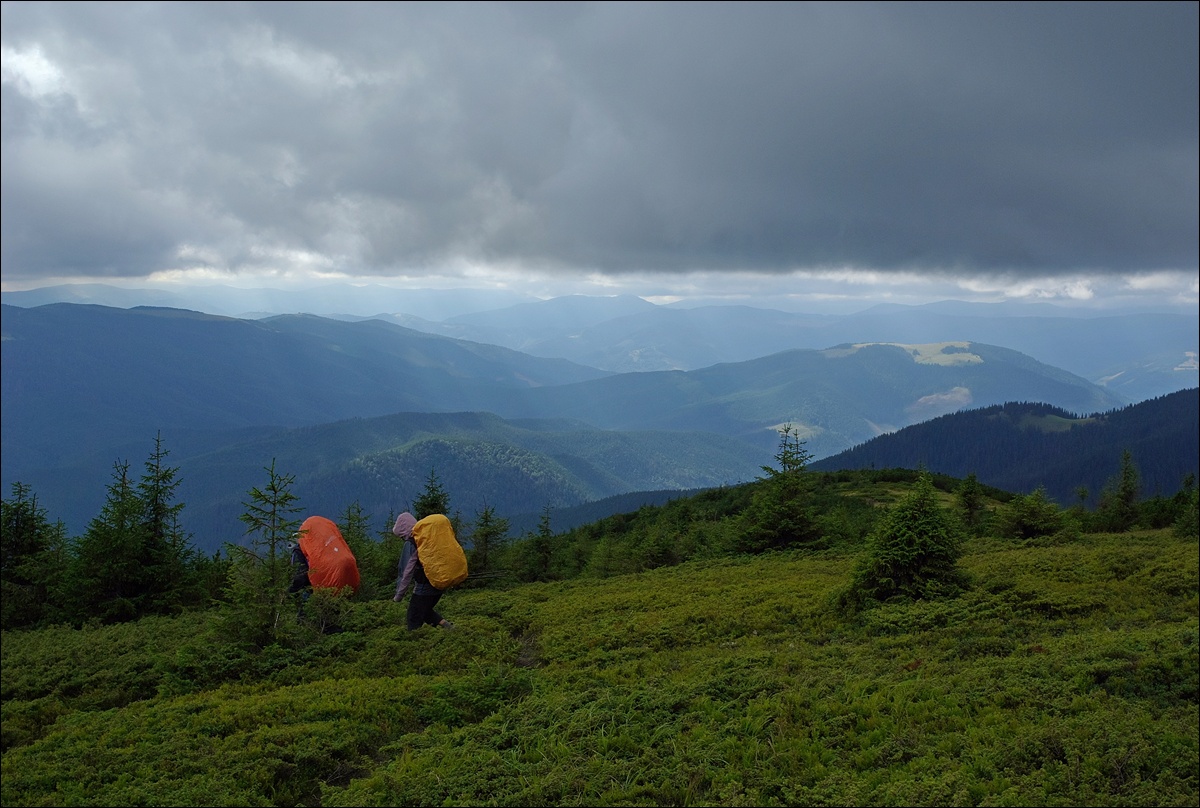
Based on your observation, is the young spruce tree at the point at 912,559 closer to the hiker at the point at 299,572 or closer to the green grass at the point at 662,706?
the green grass at the point at 662,706

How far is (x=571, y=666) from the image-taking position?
467 inches

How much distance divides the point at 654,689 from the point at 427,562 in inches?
239

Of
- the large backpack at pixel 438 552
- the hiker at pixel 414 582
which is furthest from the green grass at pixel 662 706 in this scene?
the large backpack at pixel 438 552

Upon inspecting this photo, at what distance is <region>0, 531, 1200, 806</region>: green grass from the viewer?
23.2 feet

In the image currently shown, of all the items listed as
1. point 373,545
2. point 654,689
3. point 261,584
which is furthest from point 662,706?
point 373,545

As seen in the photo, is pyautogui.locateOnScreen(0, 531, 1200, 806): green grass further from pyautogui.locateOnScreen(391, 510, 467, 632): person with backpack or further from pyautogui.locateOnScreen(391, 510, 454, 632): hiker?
pyautogui.locateOnScreen(391, 510, 467, 632): person with backpack

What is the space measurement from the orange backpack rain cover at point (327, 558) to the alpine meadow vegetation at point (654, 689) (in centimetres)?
58

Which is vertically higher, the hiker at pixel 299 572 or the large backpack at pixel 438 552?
the large backpack at pixel 438 552

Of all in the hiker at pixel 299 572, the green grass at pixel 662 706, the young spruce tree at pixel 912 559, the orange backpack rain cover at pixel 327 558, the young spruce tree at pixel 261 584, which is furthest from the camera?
the orange backpack rain cover at pixel 327 558

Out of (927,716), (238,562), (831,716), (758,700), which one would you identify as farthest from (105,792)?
(927,716)

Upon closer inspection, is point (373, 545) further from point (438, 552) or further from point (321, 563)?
point (438, 552)

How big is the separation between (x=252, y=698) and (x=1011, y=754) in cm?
1135

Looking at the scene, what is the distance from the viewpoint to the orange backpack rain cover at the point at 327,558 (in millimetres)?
14477

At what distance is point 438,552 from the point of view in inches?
531
